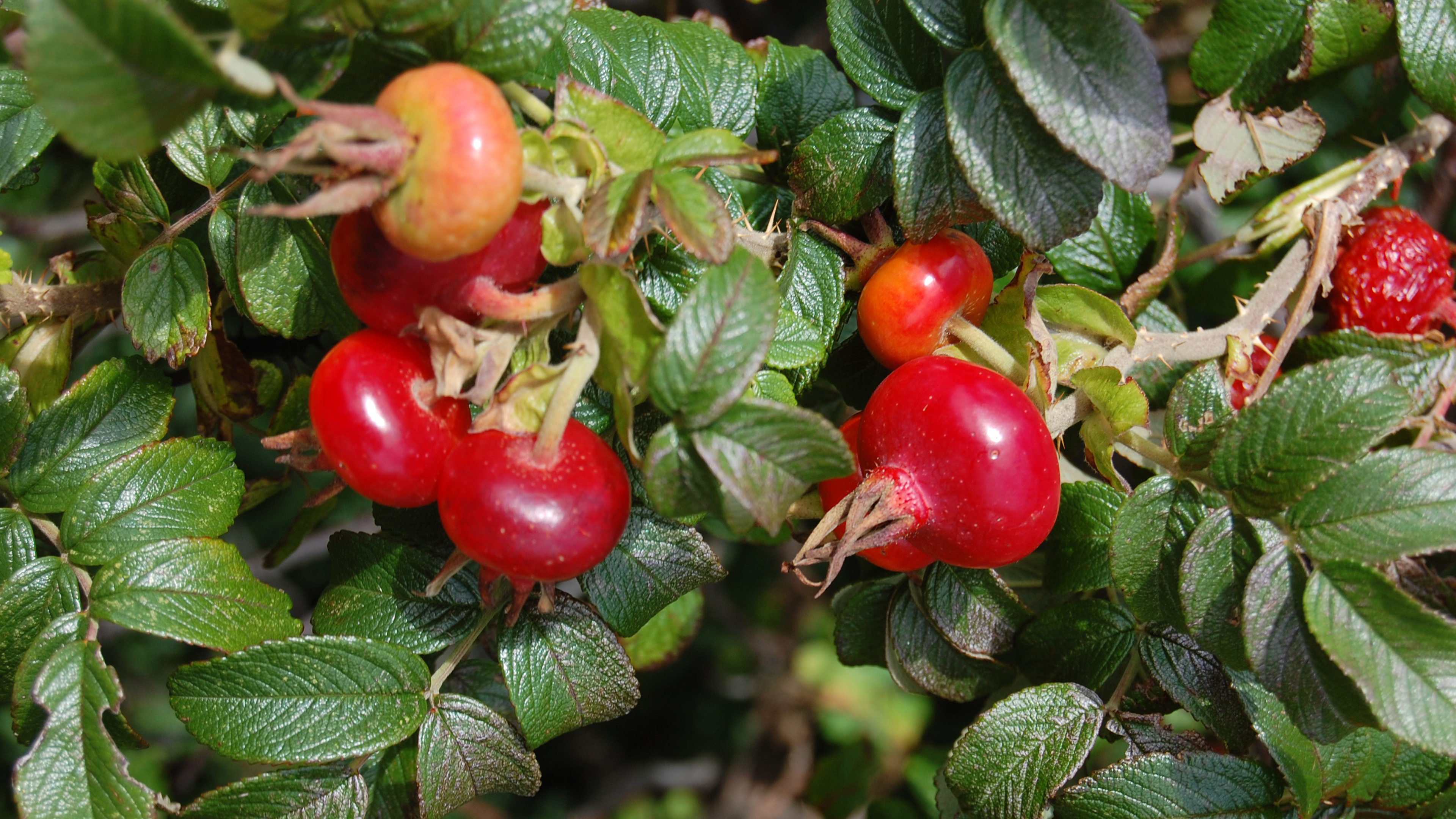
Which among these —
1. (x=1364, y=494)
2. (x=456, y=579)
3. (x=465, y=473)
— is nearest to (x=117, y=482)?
(x=456, y=579)

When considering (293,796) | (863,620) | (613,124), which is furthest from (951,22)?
(293,796)

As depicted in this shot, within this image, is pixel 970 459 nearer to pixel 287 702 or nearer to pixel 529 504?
pixel 529 504

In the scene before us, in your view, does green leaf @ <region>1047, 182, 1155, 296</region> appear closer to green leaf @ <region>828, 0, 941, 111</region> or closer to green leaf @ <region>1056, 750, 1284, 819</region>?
green leaf @ <region>828, 0, 941, 111</region>

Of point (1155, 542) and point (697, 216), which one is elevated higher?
point (697, 216)

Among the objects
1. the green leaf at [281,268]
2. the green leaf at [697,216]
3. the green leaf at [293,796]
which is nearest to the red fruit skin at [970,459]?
the green leaf at [697,216]

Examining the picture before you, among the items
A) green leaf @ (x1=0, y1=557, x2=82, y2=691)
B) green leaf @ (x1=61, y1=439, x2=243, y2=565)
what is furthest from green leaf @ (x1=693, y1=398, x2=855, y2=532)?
green leaf @ (x1=0, y1=557, x2=82, y2=691)
